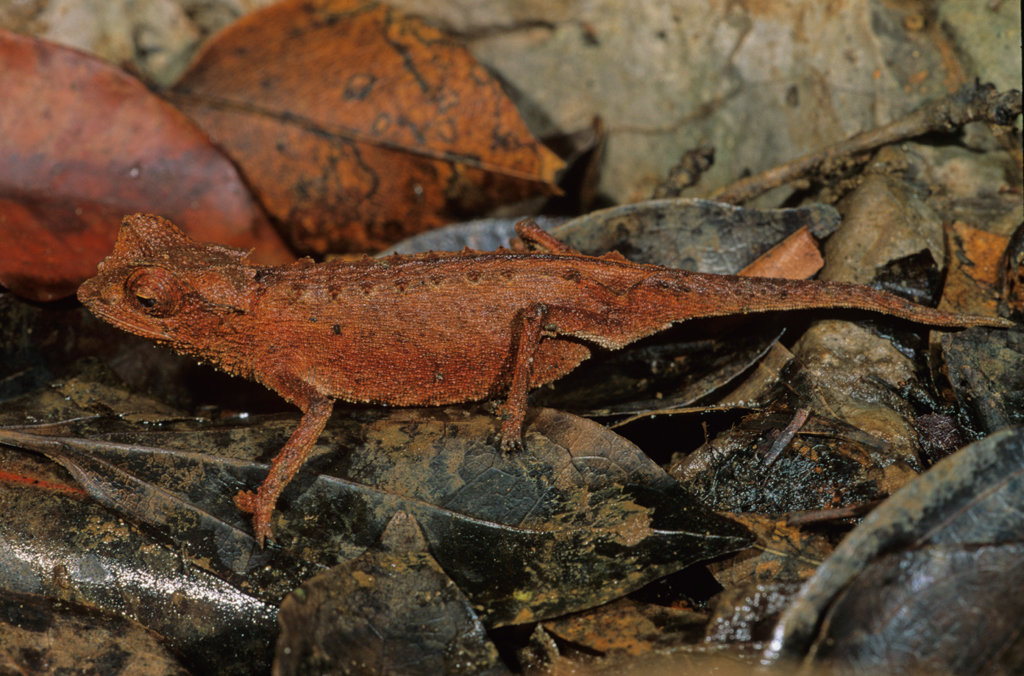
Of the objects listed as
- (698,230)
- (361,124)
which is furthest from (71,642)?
(698,230)

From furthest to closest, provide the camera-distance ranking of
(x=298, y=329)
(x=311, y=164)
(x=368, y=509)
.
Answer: (x=311, y=164) → (x=298, y=329) → (x=368, y=509)

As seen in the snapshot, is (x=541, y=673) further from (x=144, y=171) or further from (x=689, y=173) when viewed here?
(x=144, y=171)

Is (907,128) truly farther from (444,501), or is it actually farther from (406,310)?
(444,501)

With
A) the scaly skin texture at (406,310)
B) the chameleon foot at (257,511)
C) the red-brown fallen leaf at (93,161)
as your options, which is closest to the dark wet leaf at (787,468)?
the scaly skin texture at (406,310)

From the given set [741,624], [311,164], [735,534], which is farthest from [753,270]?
[311,164]

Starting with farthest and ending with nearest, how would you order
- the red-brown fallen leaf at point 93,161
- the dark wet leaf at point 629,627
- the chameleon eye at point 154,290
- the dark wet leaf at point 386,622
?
the red-brown fallen leaf at point 93,161 → the chameleon eye at point 154,290 → the dark wet leaf at point 629,627 → the dark wet leaf at point 386,622

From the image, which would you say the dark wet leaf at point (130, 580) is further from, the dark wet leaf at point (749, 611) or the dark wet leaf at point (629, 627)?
the dark wet leaf at point (749, 611)

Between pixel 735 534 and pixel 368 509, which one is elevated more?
pixel 735 534
